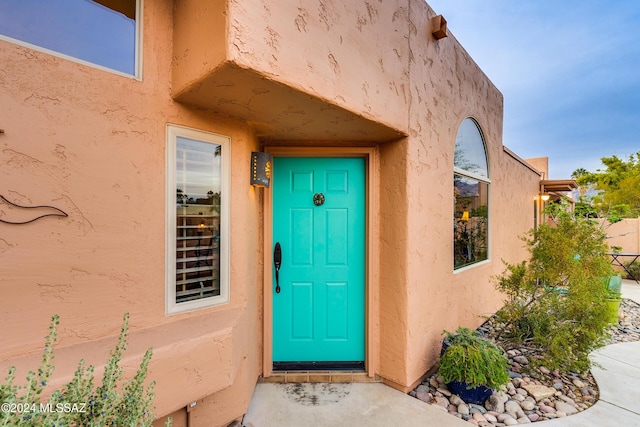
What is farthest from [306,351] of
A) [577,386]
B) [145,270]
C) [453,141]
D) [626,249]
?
[626,249]

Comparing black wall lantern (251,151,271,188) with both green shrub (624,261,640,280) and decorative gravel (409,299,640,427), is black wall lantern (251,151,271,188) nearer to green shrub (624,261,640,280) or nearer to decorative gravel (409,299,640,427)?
decorative gravel (409,299,640,427)

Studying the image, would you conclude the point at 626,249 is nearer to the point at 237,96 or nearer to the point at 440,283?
the point at 440,283

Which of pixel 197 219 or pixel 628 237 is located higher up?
pixel 197 219

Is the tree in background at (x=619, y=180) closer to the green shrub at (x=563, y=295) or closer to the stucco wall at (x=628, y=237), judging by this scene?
the stucco wall at (x=628, y=237)

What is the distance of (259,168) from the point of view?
8.38 feet

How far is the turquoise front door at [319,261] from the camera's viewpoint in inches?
118

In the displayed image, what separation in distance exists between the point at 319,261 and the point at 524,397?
2375 millimetres

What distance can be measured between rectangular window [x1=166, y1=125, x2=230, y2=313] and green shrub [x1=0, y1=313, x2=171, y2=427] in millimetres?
656

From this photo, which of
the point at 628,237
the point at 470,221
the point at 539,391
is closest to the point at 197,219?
the point at 539,391

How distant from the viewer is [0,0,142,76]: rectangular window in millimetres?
1451

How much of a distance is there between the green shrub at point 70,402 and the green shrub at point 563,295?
3.64 meters

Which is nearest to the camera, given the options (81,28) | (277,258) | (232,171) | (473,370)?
(81,28)

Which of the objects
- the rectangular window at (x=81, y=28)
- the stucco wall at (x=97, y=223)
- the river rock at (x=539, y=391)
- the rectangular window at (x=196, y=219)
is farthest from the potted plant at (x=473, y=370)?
the rectangular window at (x=81, y=28)

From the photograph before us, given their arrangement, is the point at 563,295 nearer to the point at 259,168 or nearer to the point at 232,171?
the point at 259,168
